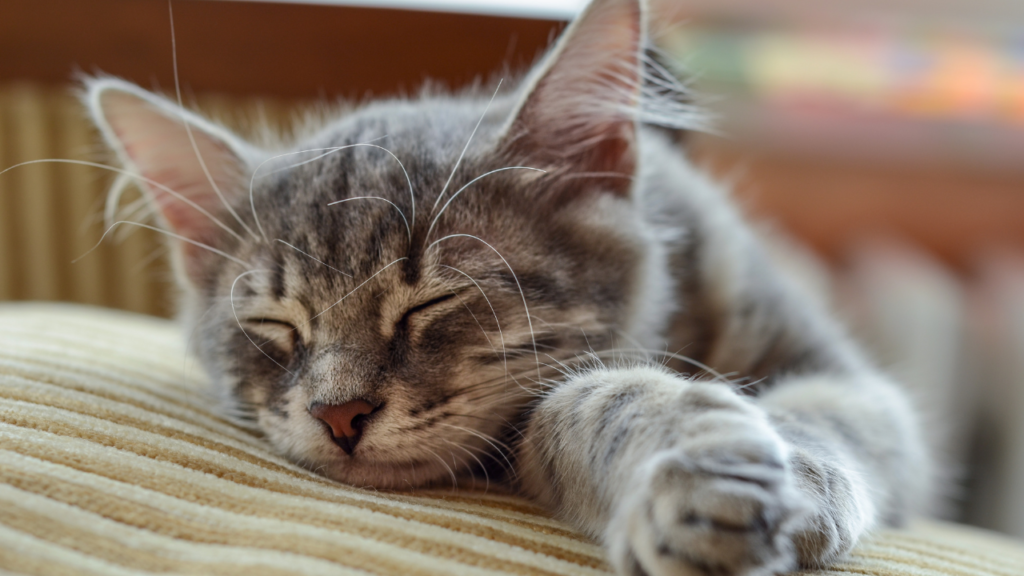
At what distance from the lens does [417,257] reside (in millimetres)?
777

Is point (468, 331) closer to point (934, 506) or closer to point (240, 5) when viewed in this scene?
point (934, 506)

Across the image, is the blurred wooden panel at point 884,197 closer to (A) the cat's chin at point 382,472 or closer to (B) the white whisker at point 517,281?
(B) the white whisker at point 517,281

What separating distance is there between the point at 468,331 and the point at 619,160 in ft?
1.01

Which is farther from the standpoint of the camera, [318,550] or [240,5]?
[240,5]

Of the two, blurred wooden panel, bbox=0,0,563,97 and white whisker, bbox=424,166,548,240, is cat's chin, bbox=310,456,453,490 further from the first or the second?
blurred wooden panel, bbox=0,0,563,97

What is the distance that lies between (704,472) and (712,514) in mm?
29

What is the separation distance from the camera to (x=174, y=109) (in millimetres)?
937

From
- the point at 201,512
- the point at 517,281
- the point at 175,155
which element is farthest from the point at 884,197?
the point at 201,512

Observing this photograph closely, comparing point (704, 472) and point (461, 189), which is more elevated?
point (461, 189)

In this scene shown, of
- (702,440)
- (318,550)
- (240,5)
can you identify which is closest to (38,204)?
(240,5)

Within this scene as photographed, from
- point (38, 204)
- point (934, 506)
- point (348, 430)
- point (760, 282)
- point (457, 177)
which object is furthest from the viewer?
point (38, 204)

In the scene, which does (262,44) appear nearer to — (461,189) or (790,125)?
(461,189)

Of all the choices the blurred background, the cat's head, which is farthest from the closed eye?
the blurred background

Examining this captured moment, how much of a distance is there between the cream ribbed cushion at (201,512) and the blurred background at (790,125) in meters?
0.69
